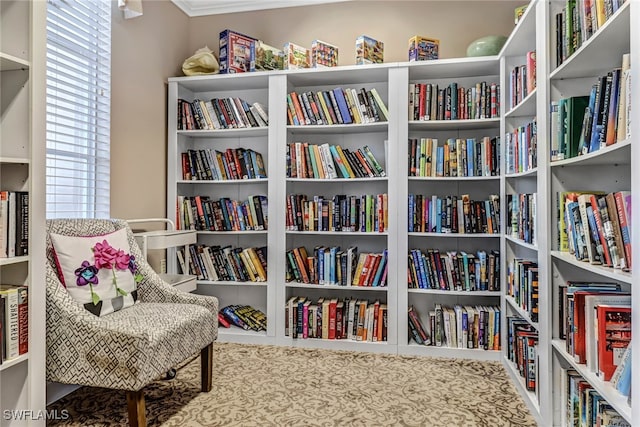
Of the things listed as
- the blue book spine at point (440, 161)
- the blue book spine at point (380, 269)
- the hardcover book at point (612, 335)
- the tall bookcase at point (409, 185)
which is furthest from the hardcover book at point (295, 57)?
the hardcover book at point (612, 335)

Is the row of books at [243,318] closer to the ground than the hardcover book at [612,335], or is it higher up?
closer to the ground

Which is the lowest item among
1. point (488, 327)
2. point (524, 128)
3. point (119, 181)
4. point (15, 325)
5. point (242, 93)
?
point (488, 327)

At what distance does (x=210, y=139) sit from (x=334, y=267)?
1.52m

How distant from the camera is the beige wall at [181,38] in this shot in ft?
9.70

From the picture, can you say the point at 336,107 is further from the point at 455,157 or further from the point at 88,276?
the point at 88,276

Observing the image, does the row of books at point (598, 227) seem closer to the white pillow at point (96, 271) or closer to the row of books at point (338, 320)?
the row of books at point (338, 320)

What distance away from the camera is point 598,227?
1509 millimetres

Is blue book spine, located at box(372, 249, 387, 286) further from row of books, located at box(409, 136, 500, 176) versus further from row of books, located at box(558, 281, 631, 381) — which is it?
row of books, located at box(558, 281, 631, 381)

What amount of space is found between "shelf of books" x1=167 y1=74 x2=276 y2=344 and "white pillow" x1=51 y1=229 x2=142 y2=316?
44.0 inches

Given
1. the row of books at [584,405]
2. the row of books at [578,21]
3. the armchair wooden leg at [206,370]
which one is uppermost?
the row of books at [578,21]

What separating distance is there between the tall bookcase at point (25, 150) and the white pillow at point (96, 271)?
22 centimetres

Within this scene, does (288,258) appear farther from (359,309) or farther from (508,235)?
(508,235)

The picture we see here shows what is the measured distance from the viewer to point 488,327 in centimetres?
302

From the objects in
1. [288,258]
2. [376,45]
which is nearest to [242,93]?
[376,45]
